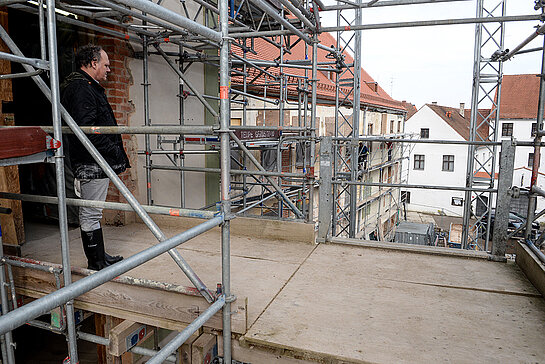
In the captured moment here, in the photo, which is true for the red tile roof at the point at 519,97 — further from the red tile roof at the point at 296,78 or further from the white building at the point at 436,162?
the red tile roof at the point at 296,78

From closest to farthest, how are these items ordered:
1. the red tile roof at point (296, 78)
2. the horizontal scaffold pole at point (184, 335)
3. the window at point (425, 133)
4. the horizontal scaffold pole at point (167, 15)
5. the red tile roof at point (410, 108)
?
the horizontal scaffold pole at point (167, 15)
the horizontal scaffold pole at point (184, 335)
the red tile roof at point (296, 78)
the window at point (425, 133)
the red tile roof at point (410, 108)

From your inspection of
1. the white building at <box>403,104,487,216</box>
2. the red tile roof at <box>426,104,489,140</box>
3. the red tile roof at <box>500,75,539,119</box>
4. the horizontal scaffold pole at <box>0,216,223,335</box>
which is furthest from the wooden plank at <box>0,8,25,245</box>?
the red tile roof at <box>500,75,539,119</box>

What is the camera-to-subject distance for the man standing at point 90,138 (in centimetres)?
349

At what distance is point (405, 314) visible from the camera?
322 centimetres

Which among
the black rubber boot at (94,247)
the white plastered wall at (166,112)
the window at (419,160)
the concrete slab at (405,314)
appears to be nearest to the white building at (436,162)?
the window at (419,160)

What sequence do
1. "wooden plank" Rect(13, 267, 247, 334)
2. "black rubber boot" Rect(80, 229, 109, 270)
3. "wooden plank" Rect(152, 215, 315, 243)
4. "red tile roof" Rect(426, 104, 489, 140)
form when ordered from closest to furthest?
1. "wooden plank" Rect(13, 267, 247, 334)
2. "black rubber boot" Rect(80, 229, 109, 270)
3. "wooden plank" Rect(152, 215, 315, 243)
4. "red tile roof" Rect(426, 104, 489, 140)

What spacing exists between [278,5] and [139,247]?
16.5ft

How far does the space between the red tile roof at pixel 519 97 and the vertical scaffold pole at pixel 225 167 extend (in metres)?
39.5

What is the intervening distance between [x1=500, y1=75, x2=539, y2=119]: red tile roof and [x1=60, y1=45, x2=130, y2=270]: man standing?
1550 inches

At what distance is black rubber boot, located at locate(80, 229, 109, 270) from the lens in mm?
3719

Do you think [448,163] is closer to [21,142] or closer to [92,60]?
[92,60]

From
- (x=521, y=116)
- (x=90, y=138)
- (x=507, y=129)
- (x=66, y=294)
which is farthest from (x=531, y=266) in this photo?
(x=507, y=129)

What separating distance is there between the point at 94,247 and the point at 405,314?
2878mm

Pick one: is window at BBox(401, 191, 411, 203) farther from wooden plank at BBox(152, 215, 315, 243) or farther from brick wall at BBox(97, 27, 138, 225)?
brick wall at BBox(97, 27, 138, 225)
